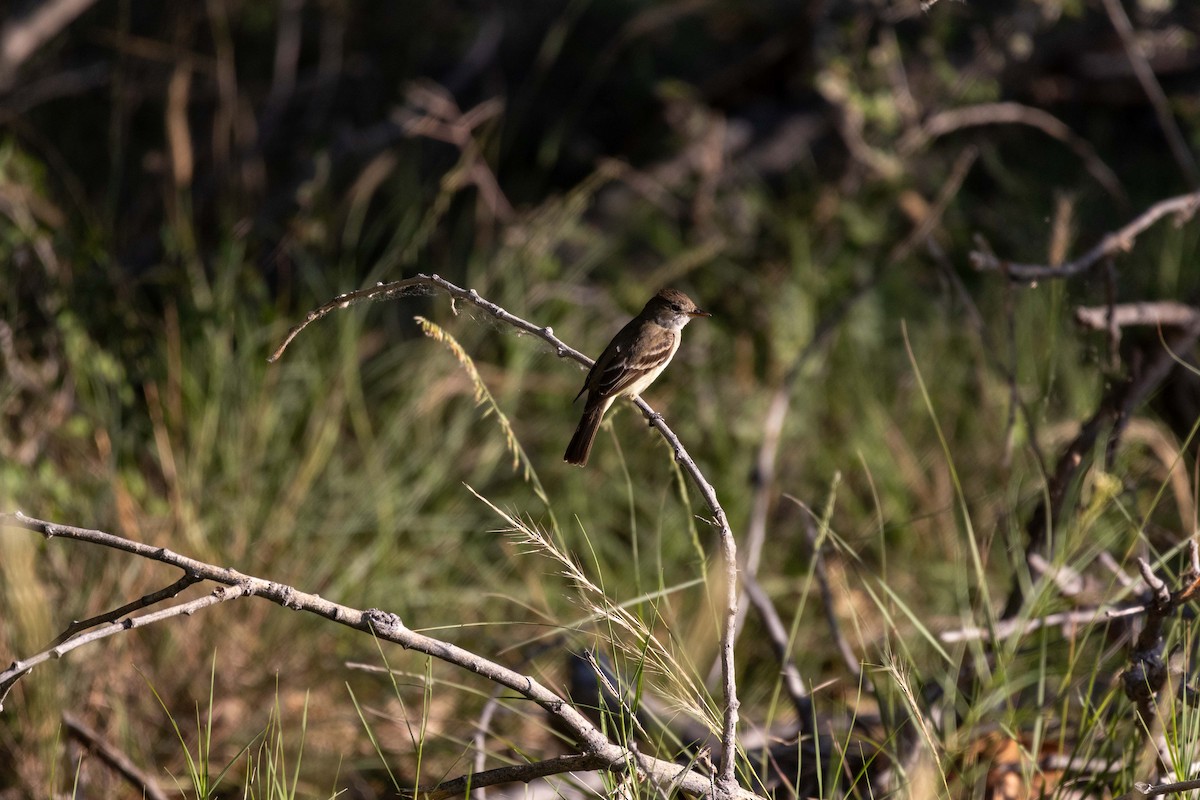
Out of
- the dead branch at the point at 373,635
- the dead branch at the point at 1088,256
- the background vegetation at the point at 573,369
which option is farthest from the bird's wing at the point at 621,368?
the dead branch at the point at 373,635

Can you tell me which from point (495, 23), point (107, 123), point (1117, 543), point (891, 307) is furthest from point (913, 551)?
point (107, 123)

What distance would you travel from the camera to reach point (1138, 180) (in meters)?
6.87

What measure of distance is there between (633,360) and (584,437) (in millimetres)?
308

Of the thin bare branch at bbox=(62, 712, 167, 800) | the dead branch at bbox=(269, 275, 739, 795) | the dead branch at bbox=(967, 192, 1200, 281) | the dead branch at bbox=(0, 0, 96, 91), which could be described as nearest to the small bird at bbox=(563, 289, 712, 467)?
the dead branch at bbox=(967, 192, 1200, 281)

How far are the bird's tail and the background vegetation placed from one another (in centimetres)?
42

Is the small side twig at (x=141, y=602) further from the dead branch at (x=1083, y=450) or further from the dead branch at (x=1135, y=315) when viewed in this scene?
the dead branch at (x=1135, y=315)

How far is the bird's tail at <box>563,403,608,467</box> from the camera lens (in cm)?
349

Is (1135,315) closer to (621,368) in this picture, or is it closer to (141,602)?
(621,368)

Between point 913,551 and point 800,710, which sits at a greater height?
point 800,710

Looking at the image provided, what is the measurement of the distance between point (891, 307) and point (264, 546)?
3449 mm

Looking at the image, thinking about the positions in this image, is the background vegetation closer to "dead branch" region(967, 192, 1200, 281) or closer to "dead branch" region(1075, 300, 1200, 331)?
"dead branch" region(1075, 300, 1200, 331)

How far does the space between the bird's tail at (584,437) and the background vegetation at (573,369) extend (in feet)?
1.38

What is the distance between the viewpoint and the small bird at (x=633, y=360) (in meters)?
3.60

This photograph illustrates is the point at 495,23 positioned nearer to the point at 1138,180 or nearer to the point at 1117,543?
the point at 1138,180
